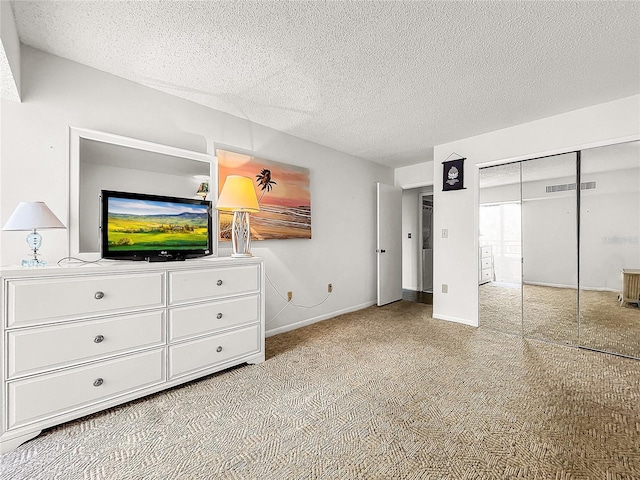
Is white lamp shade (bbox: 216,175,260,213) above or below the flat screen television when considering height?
above

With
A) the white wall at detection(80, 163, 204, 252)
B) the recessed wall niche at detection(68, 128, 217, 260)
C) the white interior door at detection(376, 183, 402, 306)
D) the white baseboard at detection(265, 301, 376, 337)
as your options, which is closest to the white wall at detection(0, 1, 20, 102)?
the recessed wall niche at detection(68, 128, 217, 260)

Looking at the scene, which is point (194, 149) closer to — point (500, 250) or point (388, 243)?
point (388, 243)

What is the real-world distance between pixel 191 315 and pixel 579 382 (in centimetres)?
306

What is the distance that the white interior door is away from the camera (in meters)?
4.87

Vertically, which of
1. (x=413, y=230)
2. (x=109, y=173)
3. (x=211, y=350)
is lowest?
(x=211, y=350)

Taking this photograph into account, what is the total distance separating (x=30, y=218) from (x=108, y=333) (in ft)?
2.73

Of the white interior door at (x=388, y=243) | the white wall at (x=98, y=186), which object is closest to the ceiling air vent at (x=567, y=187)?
the white interior door at (x=388, y=243)

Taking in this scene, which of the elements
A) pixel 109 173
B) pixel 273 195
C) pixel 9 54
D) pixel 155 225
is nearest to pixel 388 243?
pixel 273 195

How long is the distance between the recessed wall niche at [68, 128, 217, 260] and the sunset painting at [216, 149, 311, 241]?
0.43 meters

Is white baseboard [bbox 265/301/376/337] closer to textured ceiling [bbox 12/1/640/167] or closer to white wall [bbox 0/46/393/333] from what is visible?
white wall [bbox 0/46/393/333]

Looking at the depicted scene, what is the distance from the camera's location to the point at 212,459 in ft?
5.10

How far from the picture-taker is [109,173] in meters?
2.35

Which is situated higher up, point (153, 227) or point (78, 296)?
point (153, 227)

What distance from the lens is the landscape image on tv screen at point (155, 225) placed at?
7.59ft
